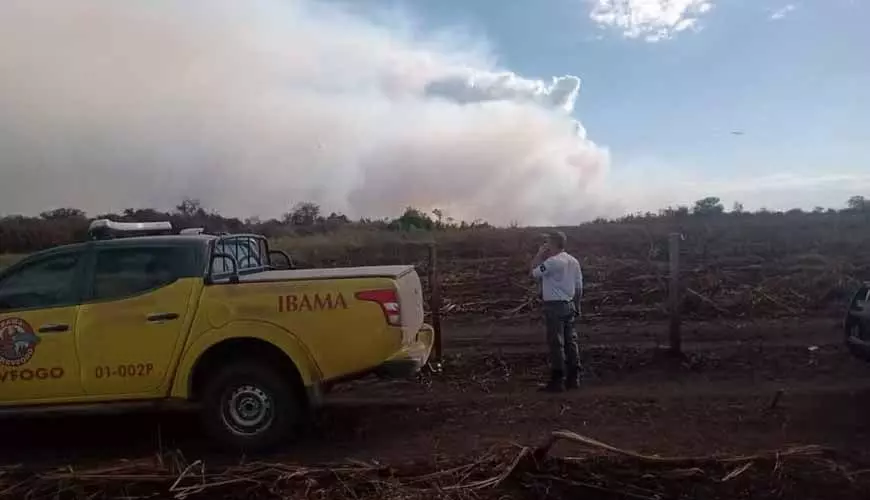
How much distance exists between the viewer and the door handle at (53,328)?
6.71 m

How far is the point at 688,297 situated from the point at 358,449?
824 cm

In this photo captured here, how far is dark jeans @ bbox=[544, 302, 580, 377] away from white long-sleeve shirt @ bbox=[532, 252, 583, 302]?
0.10 metres

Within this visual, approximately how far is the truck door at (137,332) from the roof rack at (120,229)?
648 millimetres

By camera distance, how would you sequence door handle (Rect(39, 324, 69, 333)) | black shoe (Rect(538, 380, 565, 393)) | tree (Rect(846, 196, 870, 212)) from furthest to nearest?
tree (Rect(846, 196, 870, 212)) < black shoe (Rect(538, 380, 565, 393)) < door handle (Rect(39, 324, 69, 333))

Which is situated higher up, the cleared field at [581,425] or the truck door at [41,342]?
the truck door at [41,342]

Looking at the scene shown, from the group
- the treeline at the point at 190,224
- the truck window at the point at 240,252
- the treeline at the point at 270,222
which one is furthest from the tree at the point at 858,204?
the truck window at the point at 240,252

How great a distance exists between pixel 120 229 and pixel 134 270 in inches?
29.6

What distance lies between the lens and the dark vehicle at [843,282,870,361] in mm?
7414

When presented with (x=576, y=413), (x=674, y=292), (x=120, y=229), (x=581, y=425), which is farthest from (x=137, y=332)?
(x=674, y=292)

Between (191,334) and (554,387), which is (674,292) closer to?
(554,387)

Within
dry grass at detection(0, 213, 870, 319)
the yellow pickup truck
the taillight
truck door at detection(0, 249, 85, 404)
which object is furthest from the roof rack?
dry grass at detection(0, 213, 870, 319)

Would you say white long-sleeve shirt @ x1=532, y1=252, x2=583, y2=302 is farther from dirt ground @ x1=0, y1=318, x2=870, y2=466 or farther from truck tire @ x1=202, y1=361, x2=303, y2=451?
truck tire @ x1=202, y1=361, x2=303, y2=451

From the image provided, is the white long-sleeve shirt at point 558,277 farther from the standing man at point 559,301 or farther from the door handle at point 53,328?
the door handle at point 53,328

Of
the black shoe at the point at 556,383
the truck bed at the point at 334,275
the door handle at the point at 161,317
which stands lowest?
the black shoe at the point at 556,383
